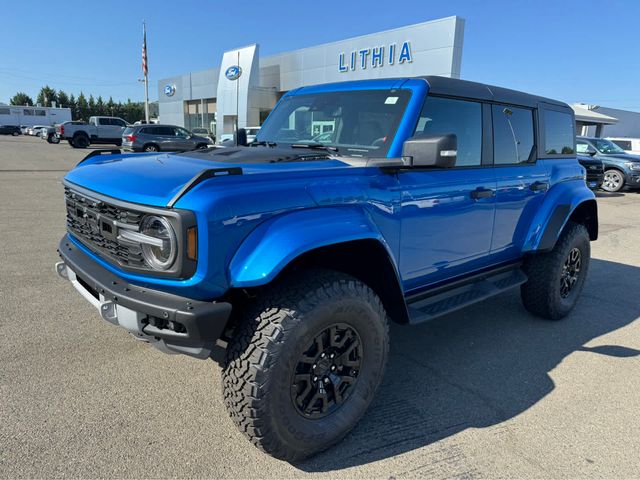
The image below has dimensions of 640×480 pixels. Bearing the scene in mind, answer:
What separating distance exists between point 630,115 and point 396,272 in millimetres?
54411

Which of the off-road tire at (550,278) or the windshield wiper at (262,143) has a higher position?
the windshield wiper at (262,143)

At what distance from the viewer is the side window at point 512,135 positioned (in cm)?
361

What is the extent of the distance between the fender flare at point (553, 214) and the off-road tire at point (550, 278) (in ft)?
0.47

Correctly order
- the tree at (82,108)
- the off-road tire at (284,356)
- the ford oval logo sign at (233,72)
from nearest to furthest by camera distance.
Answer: the off-road tire at (284,356)
the ford oval logo sign at (233,72)
the tree at (82,108)

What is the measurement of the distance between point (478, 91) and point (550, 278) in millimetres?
1796

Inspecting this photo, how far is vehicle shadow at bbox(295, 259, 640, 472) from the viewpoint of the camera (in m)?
2.54

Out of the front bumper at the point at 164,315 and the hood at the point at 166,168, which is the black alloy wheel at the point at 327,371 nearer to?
the front bumper at the point at 164,315

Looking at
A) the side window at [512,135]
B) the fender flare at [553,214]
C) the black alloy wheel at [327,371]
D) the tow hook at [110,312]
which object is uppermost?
the side window at [512,135]

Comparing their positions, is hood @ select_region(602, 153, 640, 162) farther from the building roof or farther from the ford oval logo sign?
the ford oval logo sign

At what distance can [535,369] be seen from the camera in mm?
3357

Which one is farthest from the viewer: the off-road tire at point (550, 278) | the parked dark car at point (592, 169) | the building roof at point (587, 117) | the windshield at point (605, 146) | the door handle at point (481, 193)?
A: the building roof at point (587, 117)

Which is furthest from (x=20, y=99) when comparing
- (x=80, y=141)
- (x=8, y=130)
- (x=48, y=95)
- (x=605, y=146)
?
(x=605, y=146)

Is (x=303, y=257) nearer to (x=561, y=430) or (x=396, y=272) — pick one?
(x=396, y=272)

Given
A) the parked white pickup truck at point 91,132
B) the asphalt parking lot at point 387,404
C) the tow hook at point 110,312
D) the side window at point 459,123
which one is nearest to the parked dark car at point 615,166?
the asphalt parking lot at point 387,404
